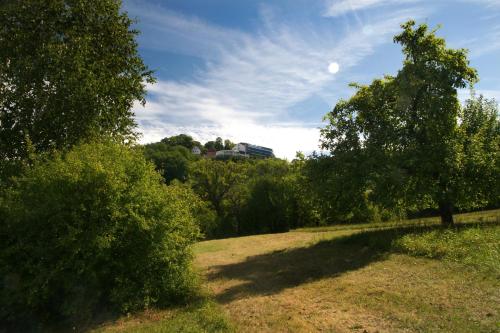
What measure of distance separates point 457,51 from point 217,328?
16.2 m

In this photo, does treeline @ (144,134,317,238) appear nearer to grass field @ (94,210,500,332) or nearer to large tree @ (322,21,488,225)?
large tree @ (322,21,488,225)

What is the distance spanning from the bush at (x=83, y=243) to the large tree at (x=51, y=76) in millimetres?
3662

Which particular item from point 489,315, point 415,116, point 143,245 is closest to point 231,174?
point 415,116

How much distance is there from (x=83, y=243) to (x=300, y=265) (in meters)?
8.74

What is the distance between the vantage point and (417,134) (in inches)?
675

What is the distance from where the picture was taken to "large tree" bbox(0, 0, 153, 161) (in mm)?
13383

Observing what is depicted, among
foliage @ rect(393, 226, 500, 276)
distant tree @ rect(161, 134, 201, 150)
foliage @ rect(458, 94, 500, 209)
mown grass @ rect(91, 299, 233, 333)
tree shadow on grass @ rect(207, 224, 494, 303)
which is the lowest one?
mown grass @ rect(91, 299, 233, 333)

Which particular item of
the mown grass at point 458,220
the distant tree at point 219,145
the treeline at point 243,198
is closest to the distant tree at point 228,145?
the distant tree at point 219,145

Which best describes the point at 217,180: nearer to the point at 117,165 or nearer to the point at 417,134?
the point at 417,134

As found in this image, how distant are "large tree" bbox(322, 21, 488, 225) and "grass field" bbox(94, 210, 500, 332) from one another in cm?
208

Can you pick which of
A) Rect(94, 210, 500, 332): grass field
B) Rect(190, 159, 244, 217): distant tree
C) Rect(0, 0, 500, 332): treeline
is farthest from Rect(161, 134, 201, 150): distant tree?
Rect(94, 210, 500, 332): grass field

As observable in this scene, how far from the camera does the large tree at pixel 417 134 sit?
16016 millimetres

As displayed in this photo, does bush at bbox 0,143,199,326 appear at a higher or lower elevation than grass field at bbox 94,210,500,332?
higher

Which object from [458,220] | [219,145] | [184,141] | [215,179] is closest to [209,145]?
[219,145]
